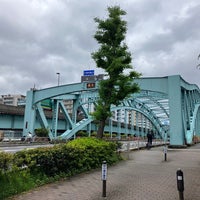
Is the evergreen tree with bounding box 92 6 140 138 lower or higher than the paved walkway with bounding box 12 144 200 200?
higher

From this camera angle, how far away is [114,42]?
14352 mm

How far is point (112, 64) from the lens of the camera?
44.0 feet

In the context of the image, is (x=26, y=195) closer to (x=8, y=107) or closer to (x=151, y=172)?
(x=151, y=172)

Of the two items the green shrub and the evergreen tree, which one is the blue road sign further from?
the green shrub

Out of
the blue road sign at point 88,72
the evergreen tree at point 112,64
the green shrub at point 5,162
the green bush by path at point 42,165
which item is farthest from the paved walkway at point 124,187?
the blue road sign at point 88,72

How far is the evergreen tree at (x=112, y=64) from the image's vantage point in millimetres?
13641

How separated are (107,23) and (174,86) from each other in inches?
411

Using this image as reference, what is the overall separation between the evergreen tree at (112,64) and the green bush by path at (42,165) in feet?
11.6

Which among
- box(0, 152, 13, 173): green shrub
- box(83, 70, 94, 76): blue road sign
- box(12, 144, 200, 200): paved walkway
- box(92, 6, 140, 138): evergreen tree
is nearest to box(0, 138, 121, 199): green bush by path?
box(0, 152, 13, 173): green shrub

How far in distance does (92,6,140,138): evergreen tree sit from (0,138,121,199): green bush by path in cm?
354

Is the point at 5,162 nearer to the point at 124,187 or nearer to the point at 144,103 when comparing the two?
the point at 124,187

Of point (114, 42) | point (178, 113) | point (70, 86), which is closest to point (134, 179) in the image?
point (114, 42)

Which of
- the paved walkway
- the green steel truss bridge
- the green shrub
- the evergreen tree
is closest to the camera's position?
the green shrub

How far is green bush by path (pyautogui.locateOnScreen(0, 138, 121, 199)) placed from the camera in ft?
21.0
